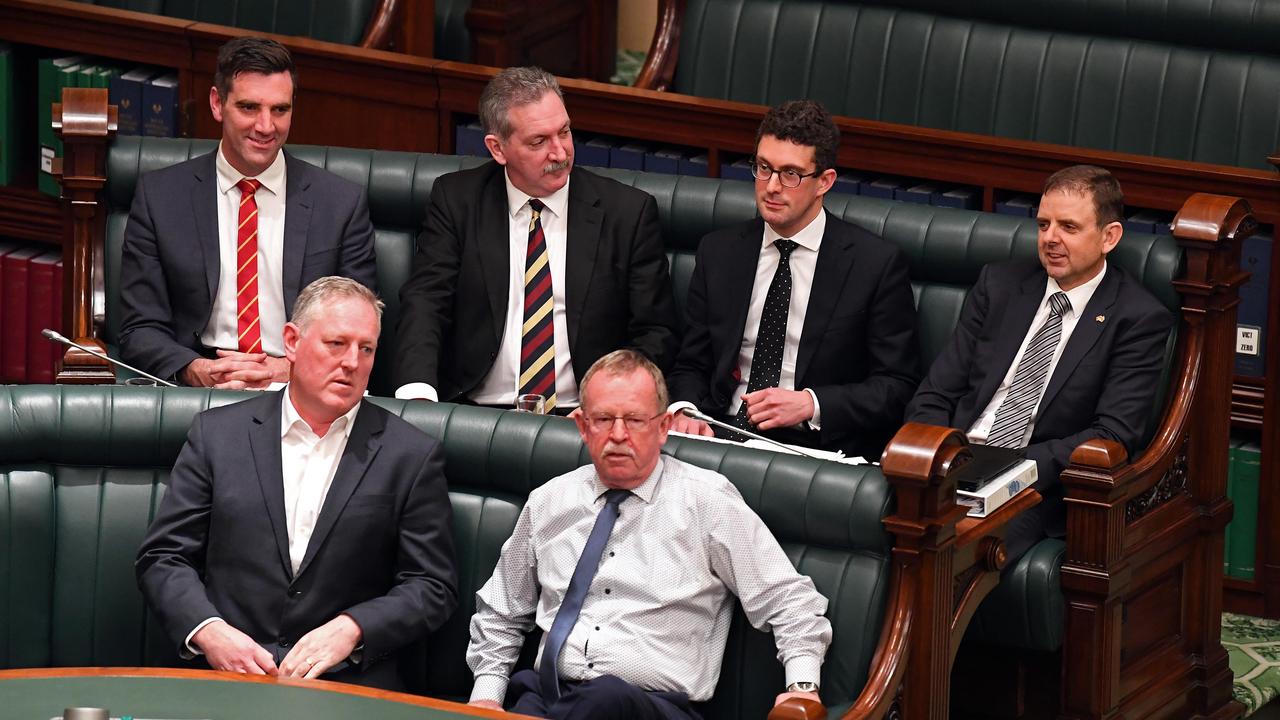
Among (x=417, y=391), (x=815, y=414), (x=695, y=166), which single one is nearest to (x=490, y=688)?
(x=417, y=391)

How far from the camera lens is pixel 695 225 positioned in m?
4.76

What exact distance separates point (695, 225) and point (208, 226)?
1.13 m

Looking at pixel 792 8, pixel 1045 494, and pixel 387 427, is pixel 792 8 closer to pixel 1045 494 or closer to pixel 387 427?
pixel 1045 494

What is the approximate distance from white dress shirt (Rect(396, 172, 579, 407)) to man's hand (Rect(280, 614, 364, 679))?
3.81 feet

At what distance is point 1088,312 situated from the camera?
425 cm

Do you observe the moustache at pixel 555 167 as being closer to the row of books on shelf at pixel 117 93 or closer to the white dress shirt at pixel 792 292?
the white dress shirt at pixel 792 292

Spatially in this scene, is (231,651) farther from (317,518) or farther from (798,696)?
(798,696)

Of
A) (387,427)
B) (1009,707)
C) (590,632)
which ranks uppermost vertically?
(387,427)

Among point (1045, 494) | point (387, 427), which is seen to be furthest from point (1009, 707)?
point (387, 427)

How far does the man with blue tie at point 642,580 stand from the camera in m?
3.50

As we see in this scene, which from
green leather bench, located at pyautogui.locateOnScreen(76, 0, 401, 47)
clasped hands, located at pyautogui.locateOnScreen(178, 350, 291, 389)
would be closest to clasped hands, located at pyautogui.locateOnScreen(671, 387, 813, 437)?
clasped hands, located at pyautogui.locateOnScreen(178, 350, 291, 389)

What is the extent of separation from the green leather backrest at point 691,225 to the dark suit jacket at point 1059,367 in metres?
0.11

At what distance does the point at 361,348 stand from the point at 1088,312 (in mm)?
1558

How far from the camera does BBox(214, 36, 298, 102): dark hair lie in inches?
183
